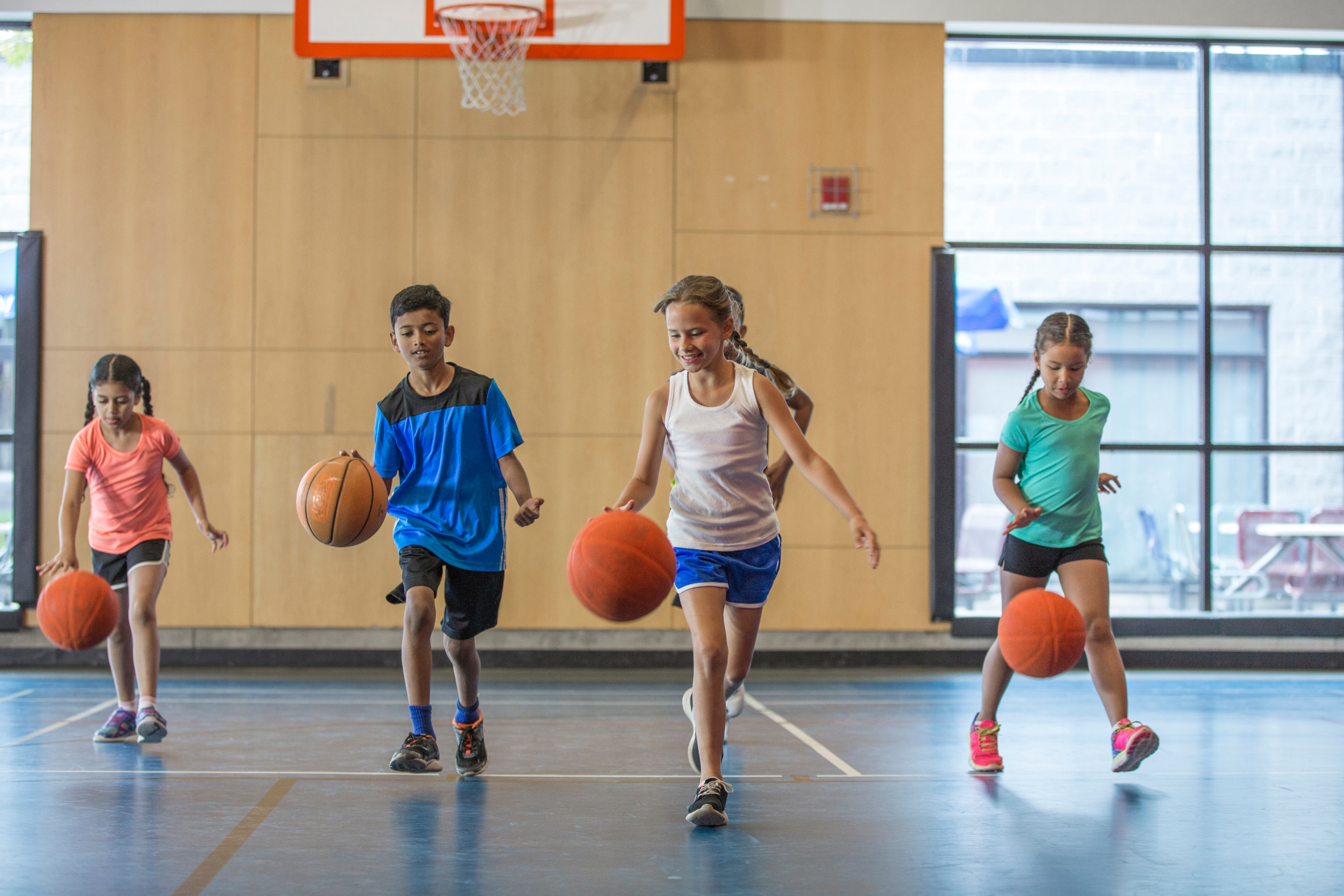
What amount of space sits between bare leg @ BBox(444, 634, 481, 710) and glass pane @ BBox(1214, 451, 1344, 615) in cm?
529

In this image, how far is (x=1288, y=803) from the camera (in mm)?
3305

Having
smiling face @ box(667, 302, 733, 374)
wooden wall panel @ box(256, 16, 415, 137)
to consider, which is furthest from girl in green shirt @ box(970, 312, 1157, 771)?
wooden wall panel @ box(256, 16, 415, 137)

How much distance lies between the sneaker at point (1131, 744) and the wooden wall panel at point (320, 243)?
15.4 ft

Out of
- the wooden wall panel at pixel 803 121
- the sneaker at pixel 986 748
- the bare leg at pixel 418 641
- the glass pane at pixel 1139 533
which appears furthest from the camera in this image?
the glass pane at pixel 1139 533

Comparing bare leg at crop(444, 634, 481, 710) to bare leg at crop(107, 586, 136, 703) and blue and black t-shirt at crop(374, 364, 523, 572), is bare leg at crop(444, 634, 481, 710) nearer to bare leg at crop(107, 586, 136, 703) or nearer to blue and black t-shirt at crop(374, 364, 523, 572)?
blue and black t-shirt at crop(374, 364, 523, 572)

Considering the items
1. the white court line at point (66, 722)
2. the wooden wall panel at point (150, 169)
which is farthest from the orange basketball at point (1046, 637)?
the wooden wall panel at point (150, 169)

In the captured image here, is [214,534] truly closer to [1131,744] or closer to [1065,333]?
[1065,333]

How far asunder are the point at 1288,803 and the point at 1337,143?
5569mm

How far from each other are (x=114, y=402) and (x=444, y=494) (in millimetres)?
1575

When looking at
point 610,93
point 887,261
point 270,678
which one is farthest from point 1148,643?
point 270,678

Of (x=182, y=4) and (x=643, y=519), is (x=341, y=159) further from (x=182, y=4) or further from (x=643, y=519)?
(x=643, y=519)

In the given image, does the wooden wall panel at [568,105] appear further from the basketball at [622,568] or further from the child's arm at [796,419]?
the basketball at [622,568]

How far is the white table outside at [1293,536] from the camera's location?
714 centimetres

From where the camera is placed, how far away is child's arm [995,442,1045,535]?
361cm
